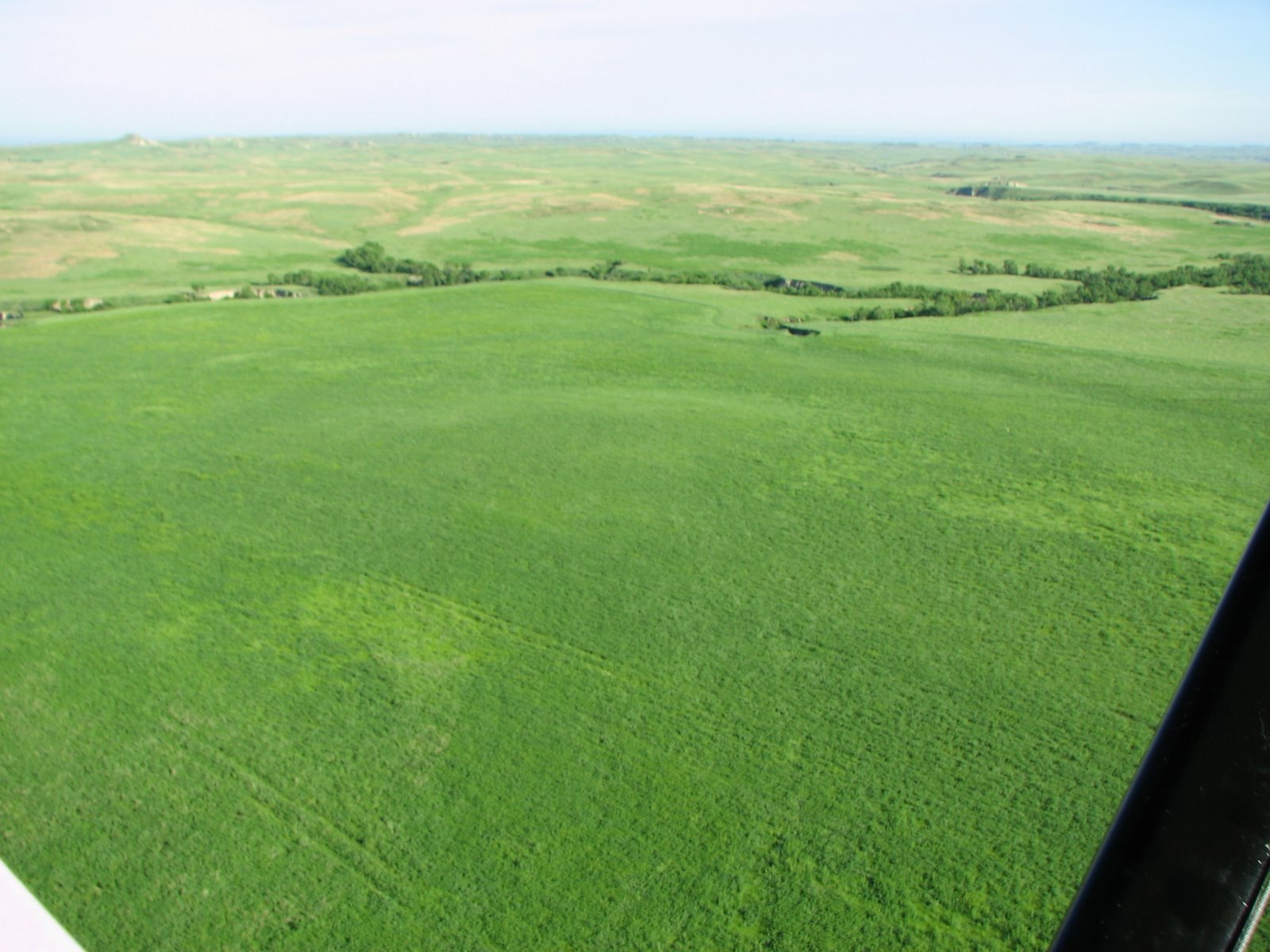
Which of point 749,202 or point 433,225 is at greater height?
point 749,202

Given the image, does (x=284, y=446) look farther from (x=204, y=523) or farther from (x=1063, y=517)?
(x=1063, y=517)

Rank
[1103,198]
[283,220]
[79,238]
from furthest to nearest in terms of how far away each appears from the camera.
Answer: [1103,198]
[283,220]
[79,238]

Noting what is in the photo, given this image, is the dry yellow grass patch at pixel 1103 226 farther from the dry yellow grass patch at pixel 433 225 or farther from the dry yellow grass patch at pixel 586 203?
the dry yellow grass patch at pixel 433 225

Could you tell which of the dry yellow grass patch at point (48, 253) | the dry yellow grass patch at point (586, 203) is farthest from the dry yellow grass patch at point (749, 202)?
the dry yellow grass patch at point (48, 253)

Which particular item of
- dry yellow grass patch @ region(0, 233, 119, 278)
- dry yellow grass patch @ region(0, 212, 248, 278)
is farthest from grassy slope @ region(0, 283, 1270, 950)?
dry yellow grass patch @ region(0, 212, 248, 278)

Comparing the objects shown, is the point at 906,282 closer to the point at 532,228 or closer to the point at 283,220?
the point at 532,228

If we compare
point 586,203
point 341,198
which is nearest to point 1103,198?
point 586,203

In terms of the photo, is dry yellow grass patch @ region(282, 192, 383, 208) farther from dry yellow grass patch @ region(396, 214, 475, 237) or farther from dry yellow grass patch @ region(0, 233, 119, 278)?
dry yellow grass patch @ region(0, 233, 119, 278)
